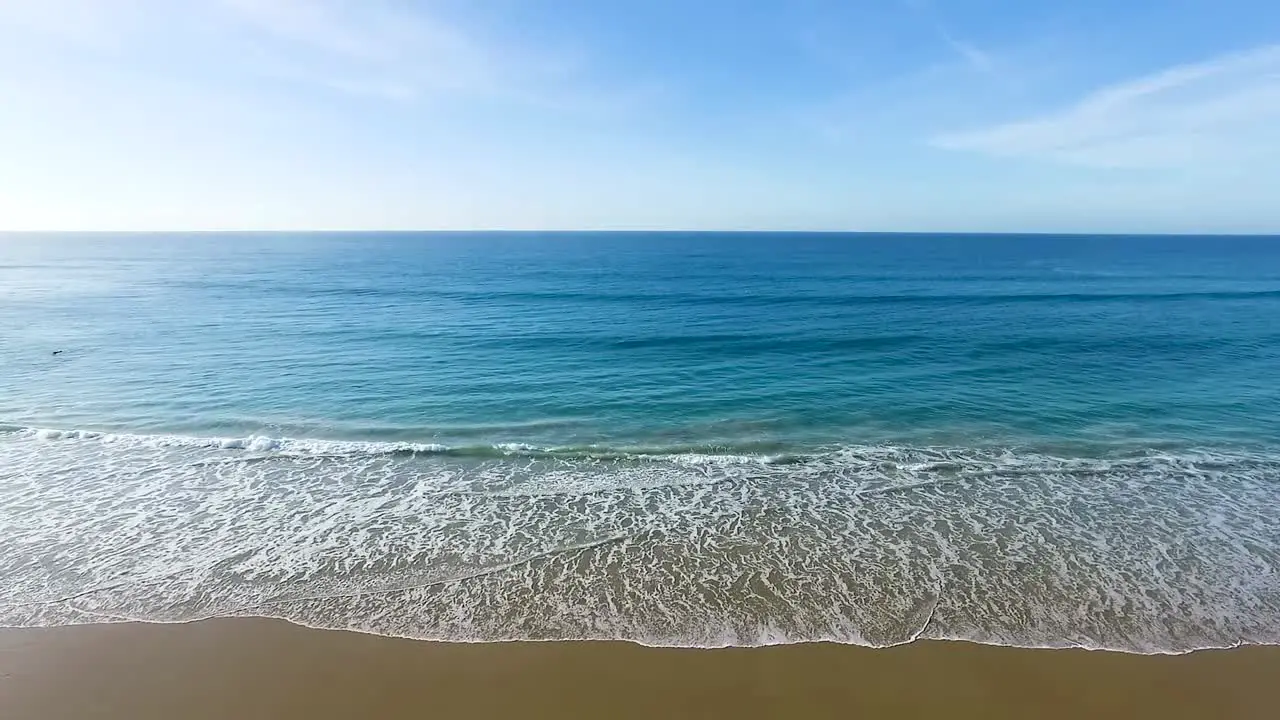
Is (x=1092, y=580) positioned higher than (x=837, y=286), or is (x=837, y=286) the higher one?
(x=837, y=286)

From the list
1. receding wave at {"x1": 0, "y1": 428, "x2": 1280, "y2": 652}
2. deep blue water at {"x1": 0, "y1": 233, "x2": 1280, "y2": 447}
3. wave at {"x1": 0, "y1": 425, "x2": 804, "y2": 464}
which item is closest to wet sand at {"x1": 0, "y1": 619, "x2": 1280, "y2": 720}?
receding wave at {"x1": 0, "y1": 428, "x2": 1280, "y2": 652}

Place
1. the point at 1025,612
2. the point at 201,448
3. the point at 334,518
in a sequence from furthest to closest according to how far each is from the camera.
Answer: the point at 201,448 < the point at 334,518 < the point at 1025,612

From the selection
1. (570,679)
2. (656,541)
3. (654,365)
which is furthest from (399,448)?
(654,365)

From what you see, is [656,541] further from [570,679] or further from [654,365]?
[654,365]

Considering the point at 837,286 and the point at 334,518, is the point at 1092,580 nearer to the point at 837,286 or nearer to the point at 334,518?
the point at 334,518

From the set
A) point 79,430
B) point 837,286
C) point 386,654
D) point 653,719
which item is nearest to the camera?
point 653,719

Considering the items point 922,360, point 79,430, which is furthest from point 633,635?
point 922,360

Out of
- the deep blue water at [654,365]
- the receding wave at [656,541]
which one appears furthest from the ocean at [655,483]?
the deep blue water at [654,365]
